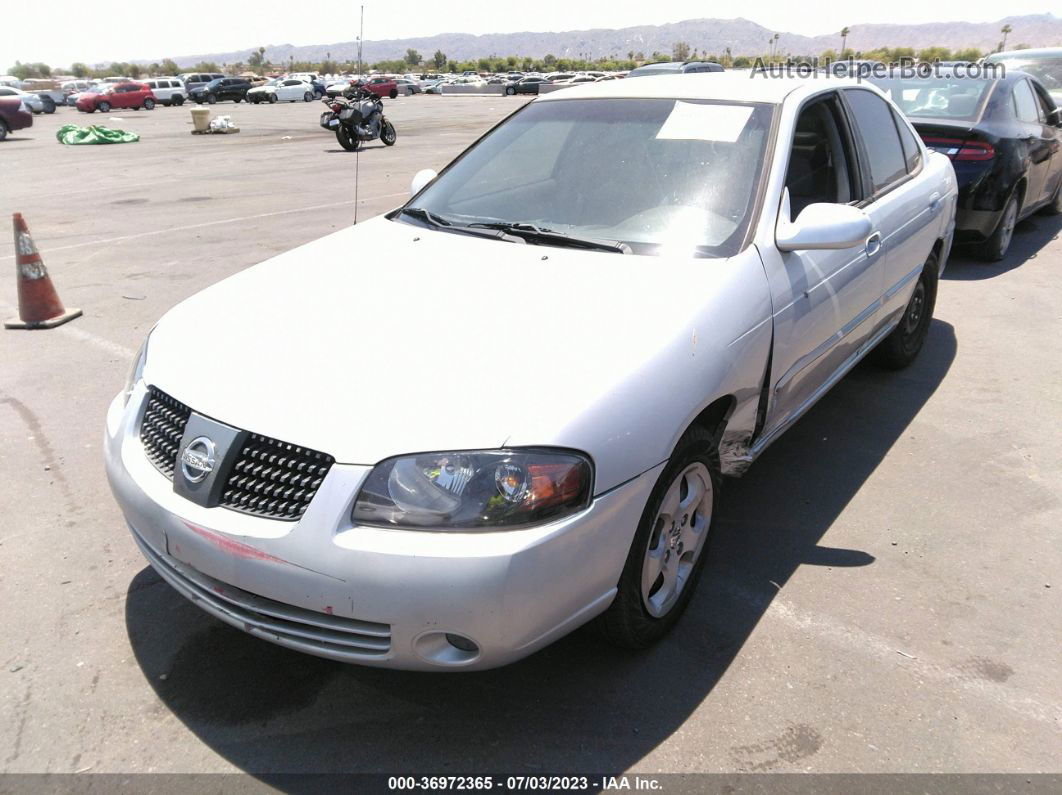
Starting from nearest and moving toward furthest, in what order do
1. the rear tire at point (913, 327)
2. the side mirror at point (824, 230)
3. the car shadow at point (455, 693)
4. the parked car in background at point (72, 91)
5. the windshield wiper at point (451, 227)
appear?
the car shadow at point (455, 693) < the side mirror at point (824, 230) < the windshield wiper at point (451, 227) < the rear tire at point (913, 327) < the parked car in background at point (72, 91)

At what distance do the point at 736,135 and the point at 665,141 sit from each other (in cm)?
28

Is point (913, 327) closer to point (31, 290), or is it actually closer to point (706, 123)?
point (706, 123)

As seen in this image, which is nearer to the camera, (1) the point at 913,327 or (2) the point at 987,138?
(1) the point at 913,327

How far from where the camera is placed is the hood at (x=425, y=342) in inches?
89.6

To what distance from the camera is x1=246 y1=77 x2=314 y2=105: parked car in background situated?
171 feet

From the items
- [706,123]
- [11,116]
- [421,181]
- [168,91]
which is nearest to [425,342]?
[706,123]

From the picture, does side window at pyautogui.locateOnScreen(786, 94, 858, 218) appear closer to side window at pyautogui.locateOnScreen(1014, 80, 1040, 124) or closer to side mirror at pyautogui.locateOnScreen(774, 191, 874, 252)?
side mirror at pyautogui.locateOnScreen(774, 191, 874, 252)

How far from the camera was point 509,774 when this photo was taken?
238cm

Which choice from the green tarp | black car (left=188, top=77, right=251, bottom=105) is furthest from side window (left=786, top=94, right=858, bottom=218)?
black car (left=188, top=77, right=251, bottom=105)

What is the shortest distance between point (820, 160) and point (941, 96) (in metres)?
5.26

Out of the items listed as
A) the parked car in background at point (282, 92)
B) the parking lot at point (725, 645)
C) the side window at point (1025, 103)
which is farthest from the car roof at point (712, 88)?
the parked car in background at point (282, 92)

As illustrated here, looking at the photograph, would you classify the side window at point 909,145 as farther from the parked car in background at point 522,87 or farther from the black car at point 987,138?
the parked car in background at point 522,87

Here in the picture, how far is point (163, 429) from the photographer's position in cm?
263

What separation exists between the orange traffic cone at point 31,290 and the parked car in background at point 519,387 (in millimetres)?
3808
